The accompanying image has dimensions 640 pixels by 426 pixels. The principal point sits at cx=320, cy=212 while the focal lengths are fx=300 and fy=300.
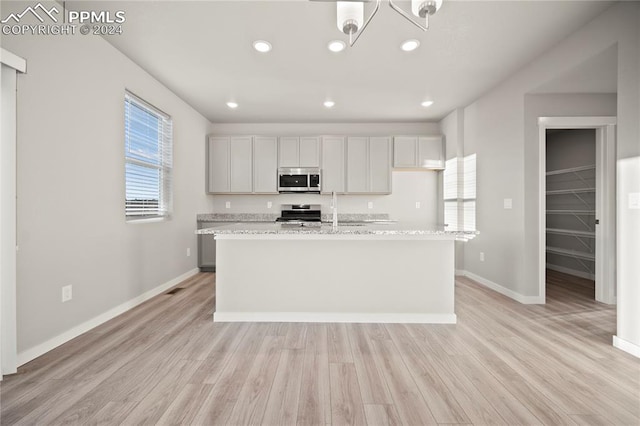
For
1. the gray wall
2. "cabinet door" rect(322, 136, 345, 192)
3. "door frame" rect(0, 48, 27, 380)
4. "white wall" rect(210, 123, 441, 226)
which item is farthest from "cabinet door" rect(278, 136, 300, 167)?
the gray wall

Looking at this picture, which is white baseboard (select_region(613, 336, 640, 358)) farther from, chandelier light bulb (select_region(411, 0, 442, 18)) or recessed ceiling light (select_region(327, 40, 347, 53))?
recessed ceiling light (select_region(327, 40, 347, 53))

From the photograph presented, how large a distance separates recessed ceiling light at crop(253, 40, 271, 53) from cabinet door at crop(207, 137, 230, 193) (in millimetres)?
2606

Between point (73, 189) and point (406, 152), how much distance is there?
15.2 ft

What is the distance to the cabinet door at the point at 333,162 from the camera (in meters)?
5.32

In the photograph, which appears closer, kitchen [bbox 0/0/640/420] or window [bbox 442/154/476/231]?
kitchen [bbox 0/0/640/420]

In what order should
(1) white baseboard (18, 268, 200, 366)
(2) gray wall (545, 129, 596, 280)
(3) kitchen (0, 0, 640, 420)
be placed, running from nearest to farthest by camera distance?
(1) white baseboard (18, 268, 200, 366), (3) kitchen (0, 0, 640, 420), (2) gray wall (545, 129, 596, 280)

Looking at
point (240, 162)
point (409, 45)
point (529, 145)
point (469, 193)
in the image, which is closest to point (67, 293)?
point (240, 162)

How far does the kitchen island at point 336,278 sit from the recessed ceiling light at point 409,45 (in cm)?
173

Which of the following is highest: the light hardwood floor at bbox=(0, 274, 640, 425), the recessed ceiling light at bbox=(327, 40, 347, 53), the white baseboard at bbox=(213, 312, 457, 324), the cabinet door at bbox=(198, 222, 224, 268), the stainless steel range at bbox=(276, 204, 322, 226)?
the recessed ceiling light at bbox=(327, 40, 347, 53)

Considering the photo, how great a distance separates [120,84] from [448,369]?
3836 millimetres

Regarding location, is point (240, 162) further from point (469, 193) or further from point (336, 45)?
point (469, 193)

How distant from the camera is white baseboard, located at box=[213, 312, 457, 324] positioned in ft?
9.20

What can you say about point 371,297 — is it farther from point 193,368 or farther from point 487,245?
point 487,245

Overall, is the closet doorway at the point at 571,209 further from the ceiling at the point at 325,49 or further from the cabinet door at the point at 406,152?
the ceiling at the point at 325,49
